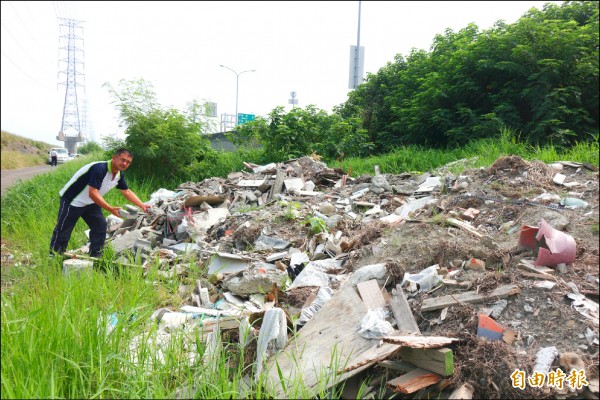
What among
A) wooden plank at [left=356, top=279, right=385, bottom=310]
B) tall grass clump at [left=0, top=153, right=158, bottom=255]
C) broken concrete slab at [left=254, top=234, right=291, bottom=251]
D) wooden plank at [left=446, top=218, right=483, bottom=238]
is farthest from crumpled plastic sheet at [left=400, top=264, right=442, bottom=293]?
tall grass clump at [left=0, top=153, right=158, bottom=255]

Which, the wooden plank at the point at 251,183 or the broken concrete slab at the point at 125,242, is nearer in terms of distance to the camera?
the broken concrete slab at the point at 125,242

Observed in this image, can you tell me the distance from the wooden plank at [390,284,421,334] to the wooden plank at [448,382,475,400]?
431 mm

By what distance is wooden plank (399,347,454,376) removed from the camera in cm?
241

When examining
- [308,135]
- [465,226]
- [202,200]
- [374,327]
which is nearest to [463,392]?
[374,327]

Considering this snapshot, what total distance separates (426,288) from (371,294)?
1.37 feet

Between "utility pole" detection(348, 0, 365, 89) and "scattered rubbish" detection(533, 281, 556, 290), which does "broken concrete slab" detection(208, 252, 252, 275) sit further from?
"utility pole" detection(348, 0, 365, 89)

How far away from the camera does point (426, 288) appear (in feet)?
10.7

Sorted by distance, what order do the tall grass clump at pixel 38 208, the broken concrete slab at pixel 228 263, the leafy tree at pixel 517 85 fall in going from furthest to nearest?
the tall grass clump at pixel 38 208 → the leafy tree at pixel 517 85 → the broken concrete slab at pixel 228 263

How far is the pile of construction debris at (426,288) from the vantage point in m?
2.47

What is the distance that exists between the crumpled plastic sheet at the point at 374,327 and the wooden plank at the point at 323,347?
1.7 inches

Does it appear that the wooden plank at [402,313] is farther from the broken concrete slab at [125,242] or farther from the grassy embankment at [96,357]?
the broken concrete slab at [125,242]

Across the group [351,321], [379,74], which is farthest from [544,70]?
[379,74]

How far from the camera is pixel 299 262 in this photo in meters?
4.83

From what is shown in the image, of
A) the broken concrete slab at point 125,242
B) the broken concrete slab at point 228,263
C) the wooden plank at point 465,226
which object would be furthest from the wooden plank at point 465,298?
the broken concrete slab at point 125,242
